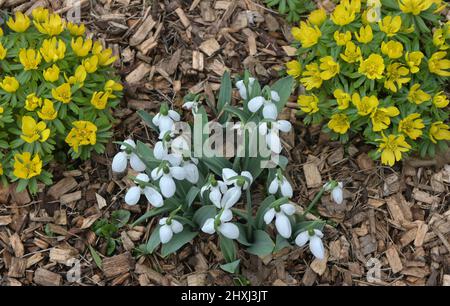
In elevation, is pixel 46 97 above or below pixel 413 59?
below

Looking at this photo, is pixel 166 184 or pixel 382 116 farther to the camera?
pixel 382 116

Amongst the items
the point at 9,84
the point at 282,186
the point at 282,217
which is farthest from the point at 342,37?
the point at 9,84

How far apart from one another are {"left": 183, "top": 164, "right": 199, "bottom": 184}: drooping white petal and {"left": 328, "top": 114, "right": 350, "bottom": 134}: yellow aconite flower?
848 millimetres

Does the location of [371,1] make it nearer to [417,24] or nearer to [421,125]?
[417,24]

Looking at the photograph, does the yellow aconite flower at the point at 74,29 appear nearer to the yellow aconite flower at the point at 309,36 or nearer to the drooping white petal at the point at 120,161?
the drooping white petal at the point at 120,161

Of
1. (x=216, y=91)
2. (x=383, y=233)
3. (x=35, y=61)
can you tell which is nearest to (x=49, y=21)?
(x=35, y=61)

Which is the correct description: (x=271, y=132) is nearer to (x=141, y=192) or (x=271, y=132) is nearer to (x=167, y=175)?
(x=167, y=175)

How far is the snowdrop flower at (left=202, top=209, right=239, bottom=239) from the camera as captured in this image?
2.46 metres

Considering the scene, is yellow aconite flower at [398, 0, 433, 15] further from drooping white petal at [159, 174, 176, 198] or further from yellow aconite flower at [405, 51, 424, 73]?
drooping white petal at [159, 174, 176, 198]

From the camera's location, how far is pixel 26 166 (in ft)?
9.70

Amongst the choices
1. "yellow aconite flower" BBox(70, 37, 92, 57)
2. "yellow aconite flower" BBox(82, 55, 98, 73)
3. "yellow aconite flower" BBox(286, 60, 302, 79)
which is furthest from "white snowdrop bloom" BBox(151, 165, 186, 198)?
"yellow aconite flower" BBox(286, 60, 302, 79)

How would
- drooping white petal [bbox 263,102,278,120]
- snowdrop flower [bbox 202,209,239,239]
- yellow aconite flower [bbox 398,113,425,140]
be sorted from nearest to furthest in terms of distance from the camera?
1. snowdrop flower [bbox 202,209,239,239]
2. drooping white petal [bbox 263,102,278,120]
3. yellow aconite flower [bbox 398,113,425,140]

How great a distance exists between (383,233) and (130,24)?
1.90m

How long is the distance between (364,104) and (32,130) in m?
1.66
